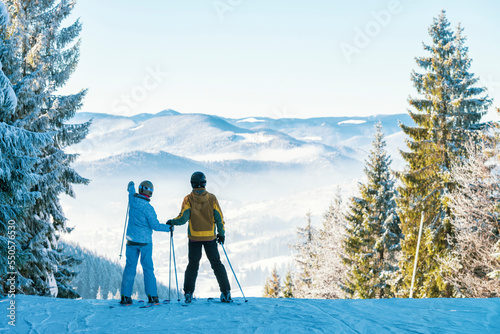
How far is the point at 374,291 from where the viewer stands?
24.0 m

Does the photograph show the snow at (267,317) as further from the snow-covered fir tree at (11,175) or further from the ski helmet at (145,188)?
the ski helmet at (145,188)

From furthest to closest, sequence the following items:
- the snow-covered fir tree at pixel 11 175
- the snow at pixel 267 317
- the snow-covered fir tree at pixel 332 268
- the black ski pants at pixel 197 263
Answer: the snow-covered fir tree at pixel 332 268 < the snow-covered fir tree at pixel 11 175 < the black ski pants at pixel 197 263 < the snow at pixel 267 317

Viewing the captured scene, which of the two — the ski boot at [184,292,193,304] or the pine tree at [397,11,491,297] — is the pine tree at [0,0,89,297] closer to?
the ski boot at [184,292,193,304]

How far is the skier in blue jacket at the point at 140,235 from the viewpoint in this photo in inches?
289

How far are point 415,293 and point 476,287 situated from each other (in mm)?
3124

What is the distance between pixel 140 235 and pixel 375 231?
20044 mm

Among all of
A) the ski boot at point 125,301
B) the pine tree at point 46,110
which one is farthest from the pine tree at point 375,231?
the ski boot at point 125,301

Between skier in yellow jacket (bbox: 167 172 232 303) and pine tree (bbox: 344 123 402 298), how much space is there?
18362 mm

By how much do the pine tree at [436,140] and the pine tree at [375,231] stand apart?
3333 mm

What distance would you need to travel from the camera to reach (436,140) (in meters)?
19.2

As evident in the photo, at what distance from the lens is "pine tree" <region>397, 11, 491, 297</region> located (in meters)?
18.8

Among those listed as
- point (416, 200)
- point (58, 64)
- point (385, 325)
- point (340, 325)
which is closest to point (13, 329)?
point (340, 325)

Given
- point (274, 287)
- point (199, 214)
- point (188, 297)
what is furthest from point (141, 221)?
point (274, 287)

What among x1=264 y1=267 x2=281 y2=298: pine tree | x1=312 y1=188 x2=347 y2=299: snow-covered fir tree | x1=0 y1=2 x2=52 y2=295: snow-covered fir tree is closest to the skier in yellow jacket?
x1=0 y1=2 x2=52 y2=295: snow-covered fir tree
